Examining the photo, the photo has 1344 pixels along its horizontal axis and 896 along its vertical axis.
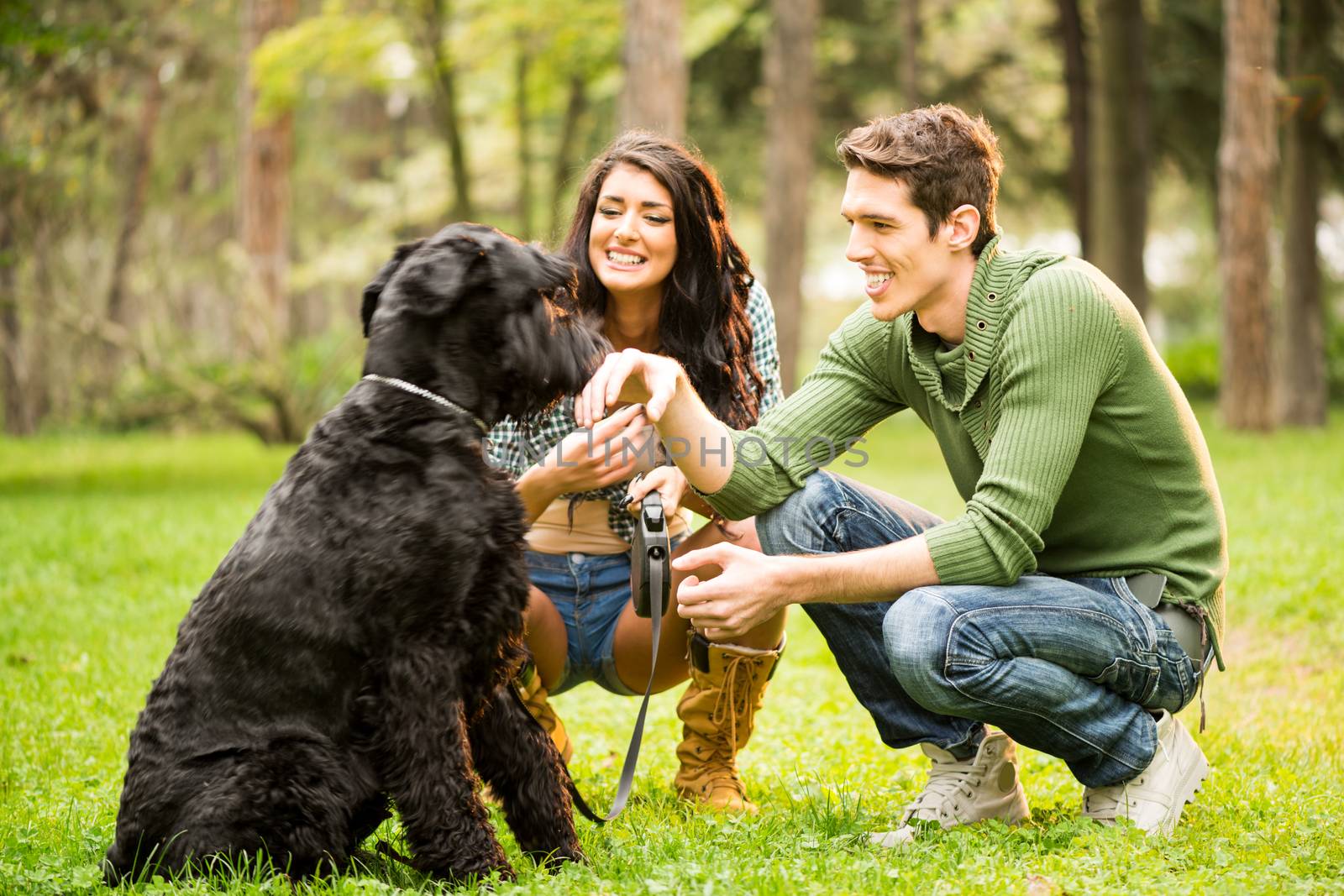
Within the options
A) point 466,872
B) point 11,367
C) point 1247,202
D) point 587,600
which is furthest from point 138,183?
point 466,872

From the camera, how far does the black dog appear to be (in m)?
2.54

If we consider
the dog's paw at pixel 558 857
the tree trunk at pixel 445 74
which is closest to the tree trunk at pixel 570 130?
the tree trunk at pixel 445 74

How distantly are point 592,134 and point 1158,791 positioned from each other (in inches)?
656

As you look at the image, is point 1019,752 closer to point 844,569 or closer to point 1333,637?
point 844,569

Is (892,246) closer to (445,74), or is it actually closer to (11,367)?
(445,74)

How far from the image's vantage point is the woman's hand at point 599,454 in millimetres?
3221

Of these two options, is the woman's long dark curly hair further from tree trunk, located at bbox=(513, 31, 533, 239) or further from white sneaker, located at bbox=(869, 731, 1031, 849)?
tree trunk, located at bbox=(513, 31, 533, 239)

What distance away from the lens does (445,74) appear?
1633cm

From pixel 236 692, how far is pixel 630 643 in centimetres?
130

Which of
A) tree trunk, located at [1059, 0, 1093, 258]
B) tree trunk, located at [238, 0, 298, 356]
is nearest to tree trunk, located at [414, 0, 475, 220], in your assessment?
tree trunk, located at [238, 0, 298, 356]

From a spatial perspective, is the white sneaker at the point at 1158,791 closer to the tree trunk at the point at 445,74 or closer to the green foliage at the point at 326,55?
the green foliage at the point at 326,55

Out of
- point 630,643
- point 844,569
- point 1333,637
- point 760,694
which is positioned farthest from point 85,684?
point 1333,637

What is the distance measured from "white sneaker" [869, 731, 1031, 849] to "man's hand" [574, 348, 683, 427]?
1.18 metres

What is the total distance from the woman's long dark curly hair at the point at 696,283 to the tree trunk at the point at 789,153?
9.16 m
